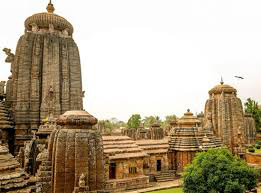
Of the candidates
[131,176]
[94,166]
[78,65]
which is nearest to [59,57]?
[78,65]

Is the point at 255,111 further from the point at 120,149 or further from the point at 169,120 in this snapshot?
the point at 120,149

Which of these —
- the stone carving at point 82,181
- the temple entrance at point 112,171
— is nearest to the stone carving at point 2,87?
the temple entrance at point 112,171

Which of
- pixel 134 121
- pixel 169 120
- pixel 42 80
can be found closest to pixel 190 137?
pixel 42 80

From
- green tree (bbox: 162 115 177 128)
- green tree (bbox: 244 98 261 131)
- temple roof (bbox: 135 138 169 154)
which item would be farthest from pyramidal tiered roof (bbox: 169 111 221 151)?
green tree (bbox: 244 98 261 131)

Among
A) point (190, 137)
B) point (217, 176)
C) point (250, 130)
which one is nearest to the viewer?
point (217, 176)

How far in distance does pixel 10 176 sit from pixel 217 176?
12683mm

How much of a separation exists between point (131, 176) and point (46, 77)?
12.5m

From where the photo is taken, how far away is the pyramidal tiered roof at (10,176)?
6.77m

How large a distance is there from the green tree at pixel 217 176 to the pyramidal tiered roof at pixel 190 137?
10349 mm

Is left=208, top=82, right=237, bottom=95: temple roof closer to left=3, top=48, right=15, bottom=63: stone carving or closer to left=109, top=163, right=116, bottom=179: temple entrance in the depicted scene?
left=109, top=163, right=116, bottom=179: temple entrance

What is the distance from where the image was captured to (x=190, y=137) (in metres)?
28.7

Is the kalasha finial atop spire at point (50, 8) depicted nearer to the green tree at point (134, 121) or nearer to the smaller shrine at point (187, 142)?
the smaller shrine at point (187, 142)

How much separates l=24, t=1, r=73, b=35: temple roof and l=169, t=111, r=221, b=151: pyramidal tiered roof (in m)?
17.1

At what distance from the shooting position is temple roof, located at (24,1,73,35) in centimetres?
2678
